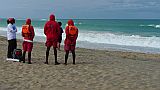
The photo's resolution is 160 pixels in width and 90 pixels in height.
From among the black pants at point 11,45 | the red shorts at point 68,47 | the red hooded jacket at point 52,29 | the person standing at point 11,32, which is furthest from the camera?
the black pants at point 11,45

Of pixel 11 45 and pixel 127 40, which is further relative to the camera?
pixel 127 40

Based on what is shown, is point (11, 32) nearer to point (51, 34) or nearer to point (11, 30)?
point (11, 30)

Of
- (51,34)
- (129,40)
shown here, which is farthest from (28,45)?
(129,40)

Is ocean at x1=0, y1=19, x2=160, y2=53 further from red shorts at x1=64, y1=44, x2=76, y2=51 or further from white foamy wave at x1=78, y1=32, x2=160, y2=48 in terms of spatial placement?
red shorts at x1=64, y1=44, x2=76, y2=51

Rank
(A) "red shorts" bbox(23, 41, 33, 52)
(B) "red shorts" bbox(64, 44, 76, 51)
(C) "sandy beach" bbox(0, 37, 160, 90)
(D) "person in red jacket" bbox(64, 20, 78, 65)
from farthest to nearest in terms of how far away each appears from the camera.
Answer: (A) "red shorts" bbox(23, 41, 33, 52) < (B) "red shorts" bbox(64, 44, 76, 51) < (D) "person in red jacket" bbox(64, 20, 78, 65) < (C) "sandy beach" bbox(0, 37, 160, 90)

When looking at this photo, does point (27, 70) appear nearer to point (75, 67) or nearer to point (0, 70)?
point (0, 70)

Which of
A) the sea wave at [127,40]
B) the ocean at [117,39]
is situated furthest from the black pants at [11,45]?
the sea wave at [127,40]

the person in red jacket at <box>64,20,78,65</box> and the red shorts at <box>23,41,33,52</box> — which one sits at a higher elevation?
the person in red jacket at <box>64,20,78,65</box>

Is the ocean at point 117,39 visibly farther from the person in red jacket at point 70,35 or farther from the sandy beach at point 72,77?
the sandy beach at point 72,77

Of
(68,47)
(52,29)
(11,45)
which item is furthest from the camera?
(11,45)

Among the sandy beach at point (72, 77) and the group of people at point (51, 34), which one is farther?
the group of people at point (51, 34)

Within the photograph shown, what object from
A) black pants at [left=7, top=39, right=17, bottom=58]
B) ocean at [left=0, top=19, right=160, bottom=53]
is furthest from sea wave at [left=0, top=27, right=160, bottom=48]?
black pants at [left=7, top=39, right=17, bottom=58]

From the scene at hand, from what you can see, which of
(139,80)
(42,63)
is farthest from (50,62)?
(139,80)

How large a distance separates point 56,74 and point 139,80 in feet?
7.80
